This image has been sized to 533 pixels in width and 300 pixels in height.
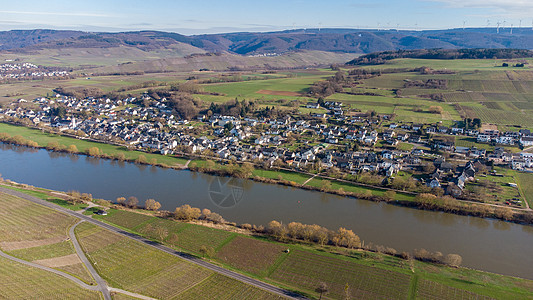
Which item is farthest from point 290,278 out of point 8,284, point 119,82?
point 119,82

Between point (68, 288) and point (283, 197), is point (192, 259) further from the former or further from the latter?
point (283, 197)

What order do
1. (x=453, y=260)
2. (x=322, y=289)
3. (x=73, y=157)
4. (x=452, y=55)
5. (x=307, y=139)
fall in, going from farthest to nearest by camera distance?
1. (x=452, y=55)
2. (x=307, y=139)
3. (x=73, y=157)
4. (x=453, y=260)
5. (x=322, y=289)

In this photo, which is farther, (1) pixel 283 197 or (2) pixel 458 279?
(1) pixel 283 197

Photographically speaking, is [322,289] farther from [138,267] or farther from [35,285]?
[35,285]

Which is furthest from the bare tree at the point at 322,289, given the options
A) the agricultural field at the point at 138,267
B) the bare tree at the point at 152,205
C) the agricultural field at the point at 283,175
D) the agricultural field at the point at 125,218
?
the agricultural field at the point at 283,175

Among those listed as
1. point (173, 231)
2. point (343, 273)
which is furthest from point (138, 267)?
point (343, 273)

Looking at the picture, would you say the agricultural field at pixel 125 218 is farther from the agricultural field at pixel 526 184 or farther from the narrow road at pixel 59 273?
the agricultural field at pixel 526 184
